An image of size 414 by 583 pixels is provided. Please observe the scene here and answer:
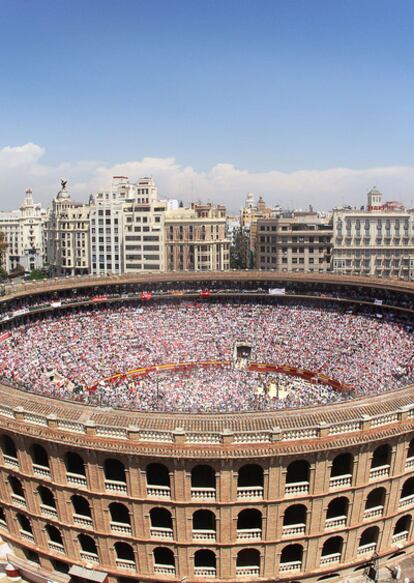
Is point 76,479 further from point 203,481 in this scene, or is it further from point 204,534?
point 204,534

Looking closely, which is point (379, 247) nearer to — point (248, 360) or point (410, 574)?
point (248, 360)

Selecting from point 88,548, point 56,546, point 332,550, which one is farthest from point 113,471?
point 332,550

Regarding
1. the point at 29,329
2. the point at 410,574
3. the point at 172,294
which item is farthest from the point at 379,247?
the point at 410,574

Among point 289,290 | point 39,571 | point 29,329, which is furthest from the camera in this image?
point 289,290

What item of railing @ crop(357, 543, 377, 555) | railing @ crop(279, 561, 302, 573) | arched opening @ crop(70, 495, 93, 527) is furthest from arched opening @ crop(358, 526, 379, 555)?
arched opening @ crop(70, 495, 93, 527)

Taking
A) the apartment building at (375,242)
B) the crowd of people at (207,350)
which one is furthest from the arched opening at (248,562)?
the apartment building at (375,242)

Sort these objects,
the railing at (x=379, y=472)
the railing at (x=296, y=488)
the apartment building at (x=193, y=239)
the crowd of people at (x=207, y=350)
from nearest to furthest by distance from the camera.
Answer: the railing at (x=296, y=488) → the railing at (x=379, y=472) → the crowd of people at (x=207, y=350) → the apartment building at (x=193, y=239)

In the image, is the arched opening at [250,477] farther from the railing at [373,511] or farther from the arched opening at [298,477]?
the railing at [373,511]
